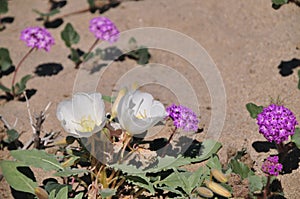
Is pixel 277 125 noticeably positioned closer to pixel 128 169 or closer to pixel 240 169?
pixel 240 169

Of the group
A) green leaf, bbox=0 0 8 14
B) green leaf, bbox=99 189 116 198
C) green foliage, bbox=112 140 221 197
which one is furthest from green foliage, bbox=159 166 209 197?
green leaf, bbox=0 0 8 14

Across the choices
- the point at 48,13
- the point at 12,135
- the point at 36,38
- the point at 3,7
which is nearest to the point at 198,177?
the point at 12,135

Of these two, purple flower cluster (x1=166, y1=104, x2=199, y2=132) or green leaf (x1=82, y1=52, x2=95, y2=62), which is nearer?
purple flower cluster (x1=166, y1=104, x2=199, y2=132)

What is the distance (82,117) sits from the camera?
234 cm

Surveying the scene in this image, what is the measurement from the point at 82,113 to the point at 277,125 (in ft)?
2.83

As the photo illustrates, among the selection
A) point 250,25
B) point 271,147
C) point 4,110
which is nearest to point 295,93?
point 271,147

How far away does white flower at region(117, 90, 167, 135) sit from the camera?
88.4 inches

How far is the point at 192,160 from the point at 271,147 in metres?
0.49

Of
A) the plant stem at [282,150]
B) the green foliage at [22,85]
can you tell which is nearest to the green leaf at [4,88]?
the green foliage at [22,85]

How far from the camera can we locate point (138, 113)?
237 cm

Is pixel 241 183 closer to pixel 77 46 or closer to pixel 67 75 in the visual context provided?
pixel 67 75

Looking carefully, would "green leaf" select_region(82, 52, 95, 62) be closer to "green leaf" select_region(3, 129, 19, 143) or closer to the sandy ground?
the sandy ground

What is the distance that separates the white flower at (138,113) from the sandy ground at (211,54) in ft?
1.95

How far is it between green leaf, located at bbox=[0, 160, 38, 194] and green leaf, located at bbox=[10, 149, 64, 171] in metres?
0.04
